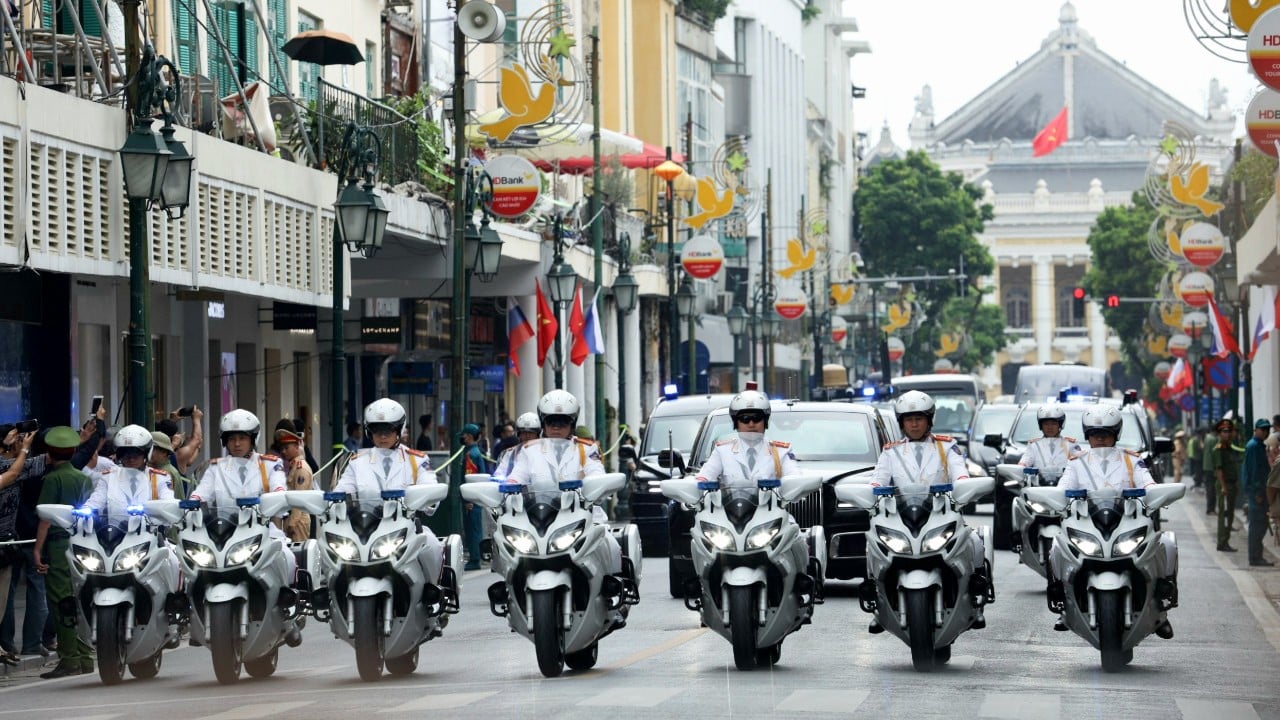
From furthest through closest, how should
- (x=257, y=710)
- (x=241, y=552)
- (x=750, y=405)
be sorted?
(x=750, y=405), (x=241, y=552), (x=257, y=710)

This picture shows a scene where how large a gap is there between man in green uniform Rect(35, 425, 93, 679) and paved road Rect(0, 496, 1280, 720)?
0.31m

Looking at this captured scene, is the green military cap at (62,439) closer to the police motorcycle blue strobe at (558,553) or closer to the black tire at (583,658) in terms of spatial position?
the police motorcycle blue strobe at (558,553)

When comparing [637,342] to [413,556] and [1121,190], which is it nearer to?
[413,556]

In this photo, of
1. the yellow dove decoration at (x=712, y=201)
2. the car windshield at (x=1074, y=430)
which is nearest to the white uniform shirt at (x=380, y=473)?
the car windshield at (x=1074, y=430)

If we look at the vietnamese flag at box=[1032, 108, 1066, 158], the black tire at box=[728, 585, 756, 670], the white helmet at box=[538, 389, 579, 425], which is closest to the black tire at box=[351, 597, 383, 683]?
the white helmet at box=[538, 389, 579, 425]

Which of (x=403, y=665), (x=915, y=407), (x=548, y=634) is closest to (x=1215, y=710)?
(x=915, y=407)

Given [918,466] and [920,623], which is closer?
[920,623]

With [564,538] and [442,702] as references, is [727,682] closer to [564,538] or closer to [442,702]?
[564,538]

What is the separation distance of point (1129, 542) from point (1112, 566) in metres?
0.18

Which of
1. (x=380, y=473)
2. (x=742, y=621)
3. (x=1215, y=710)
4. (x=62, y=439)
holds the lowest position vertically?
(x=1215, y=710)

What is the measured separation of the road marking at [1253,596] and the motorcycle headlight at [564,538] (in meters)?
5.73

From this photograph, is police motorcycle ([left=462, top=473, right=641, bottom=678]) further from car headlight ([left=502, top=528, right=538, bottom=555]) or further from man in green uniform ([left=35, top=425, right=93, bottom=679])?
man in green uniform ([left=35, top=425, right=93, bottom=679])

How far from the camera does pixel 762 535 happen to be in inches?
543

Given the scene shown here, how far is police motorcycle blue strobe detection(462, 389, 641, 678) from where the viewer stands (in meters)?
13.6
